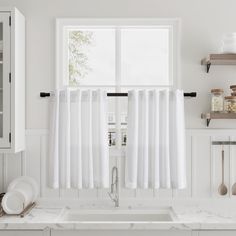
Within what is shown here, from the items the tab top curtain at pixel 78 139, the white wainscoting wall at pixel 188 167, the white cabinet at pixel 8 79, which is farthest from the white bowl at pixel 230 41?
the white cabinet at pixel 8 79

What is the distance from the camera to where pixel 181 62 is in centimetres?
330

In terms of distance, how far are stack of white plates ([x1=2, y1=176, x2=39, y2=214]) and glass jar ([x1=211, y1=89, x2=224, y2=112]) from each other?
4.39ft

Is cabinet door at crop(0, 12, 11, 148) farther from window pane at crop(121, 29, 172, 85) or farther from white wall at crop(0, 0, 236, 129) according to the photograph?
window pane at crop(121, 29, 172, 85)

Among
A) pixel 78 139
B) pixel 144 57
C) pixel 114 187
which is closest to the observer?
pixel 78 139

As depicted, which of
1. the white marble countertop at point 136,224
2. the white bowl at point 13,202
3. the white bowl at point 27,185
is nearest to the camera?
the white marble countertop at point 136,224

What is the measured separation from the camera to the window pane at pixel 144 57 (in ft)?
11.1

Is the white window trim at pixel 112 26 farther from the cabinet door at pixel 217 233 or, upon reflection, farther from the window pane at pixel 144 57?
the cabinet door at pixel 217 233

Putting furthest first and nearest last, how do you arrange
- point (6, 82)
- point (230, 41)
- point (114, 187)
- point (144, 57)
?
1. point (144, 57)
2. point (114, 187)
3. point (230, 41)
4. point (6, 82)

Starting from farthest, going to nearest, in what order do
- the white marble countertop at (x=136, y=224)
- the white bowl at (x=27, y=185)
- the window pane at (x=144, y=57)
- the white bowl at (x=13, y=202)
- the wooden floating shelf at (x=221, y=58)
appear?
the window pane at (x=144, y=57), the white bowl at (x=27, y=185), the wooden floating shelf at (x=221, y=58), the white bowl at (x=13, y=202), the white marble countertop at (x=136, y=224)

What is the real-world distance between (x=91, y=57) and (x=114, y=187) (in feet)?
3.16

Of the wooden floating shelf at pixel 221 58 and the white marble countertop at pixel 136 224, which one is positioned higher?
the wooden floating shelf at pixel 221 58

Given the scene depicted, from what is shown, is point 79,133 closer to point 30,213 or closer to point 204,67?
point 30,213

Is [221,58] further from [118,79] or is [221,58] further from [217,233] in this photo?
[217,233]

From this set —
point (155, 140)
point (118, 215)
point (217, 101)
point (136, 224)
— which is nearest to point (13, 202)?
point (118, 215)
